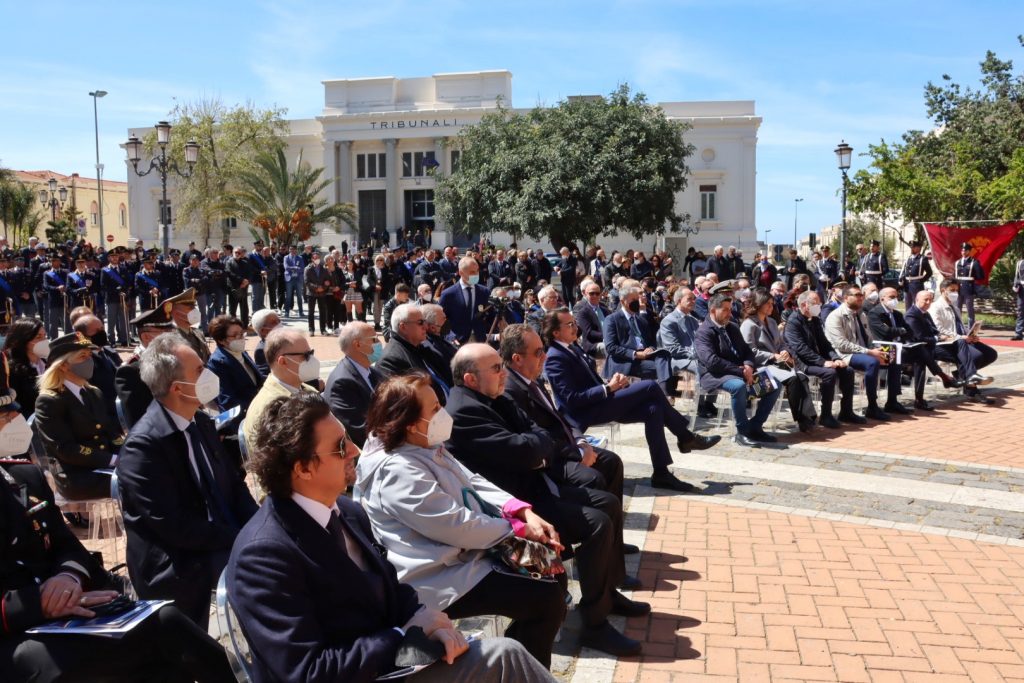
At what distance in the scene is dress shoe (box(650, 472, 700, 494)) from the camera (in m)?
7.25

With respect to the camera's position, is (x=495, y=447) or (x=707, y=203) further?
(x=707, y=203)

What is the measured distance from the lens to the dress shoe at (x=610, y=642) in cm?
441

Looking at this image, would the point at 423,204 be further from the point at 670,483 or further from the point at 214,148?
the point at 670,483

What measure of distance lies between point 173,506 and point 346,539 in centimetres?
119

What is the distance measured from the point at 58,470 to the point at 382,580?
3.49 metres

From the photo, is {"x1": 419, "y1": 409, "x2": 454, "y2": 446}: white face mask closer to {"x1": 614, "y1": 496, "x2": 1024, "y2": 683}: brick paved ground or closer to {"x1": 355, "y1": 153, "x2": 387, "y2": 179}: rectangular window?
{"x1": 614, "y1": 496, "x2": 1024, "y2": 683}: brick paved ground

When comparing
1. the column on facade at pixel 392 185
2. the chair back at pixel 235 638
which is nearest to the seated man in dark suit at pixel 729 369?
the chair back at pixel 235 638

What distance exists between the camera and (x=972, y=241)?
2062 cm

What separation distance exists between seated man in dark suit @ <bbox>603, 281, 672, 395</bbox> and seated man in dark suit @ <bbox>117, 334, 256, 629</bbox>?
6064 mm

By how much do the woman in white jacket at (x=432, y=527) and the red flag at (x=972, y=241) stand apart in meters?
19.6

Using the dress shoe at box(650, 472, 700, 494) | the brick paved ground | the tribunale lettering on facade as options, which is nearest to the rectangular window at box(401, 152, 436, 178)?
the tribunale lettering on facade

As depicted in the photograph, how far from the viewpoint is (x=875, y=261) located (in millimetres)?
22328

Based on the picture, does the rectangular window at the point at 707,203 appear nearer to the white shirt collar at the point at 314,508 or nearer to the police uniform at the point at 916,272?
the police uniform at the point at 916,272

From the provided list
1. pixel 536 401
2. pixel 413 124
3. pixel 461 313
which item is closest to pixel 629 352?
pixel 461 313
